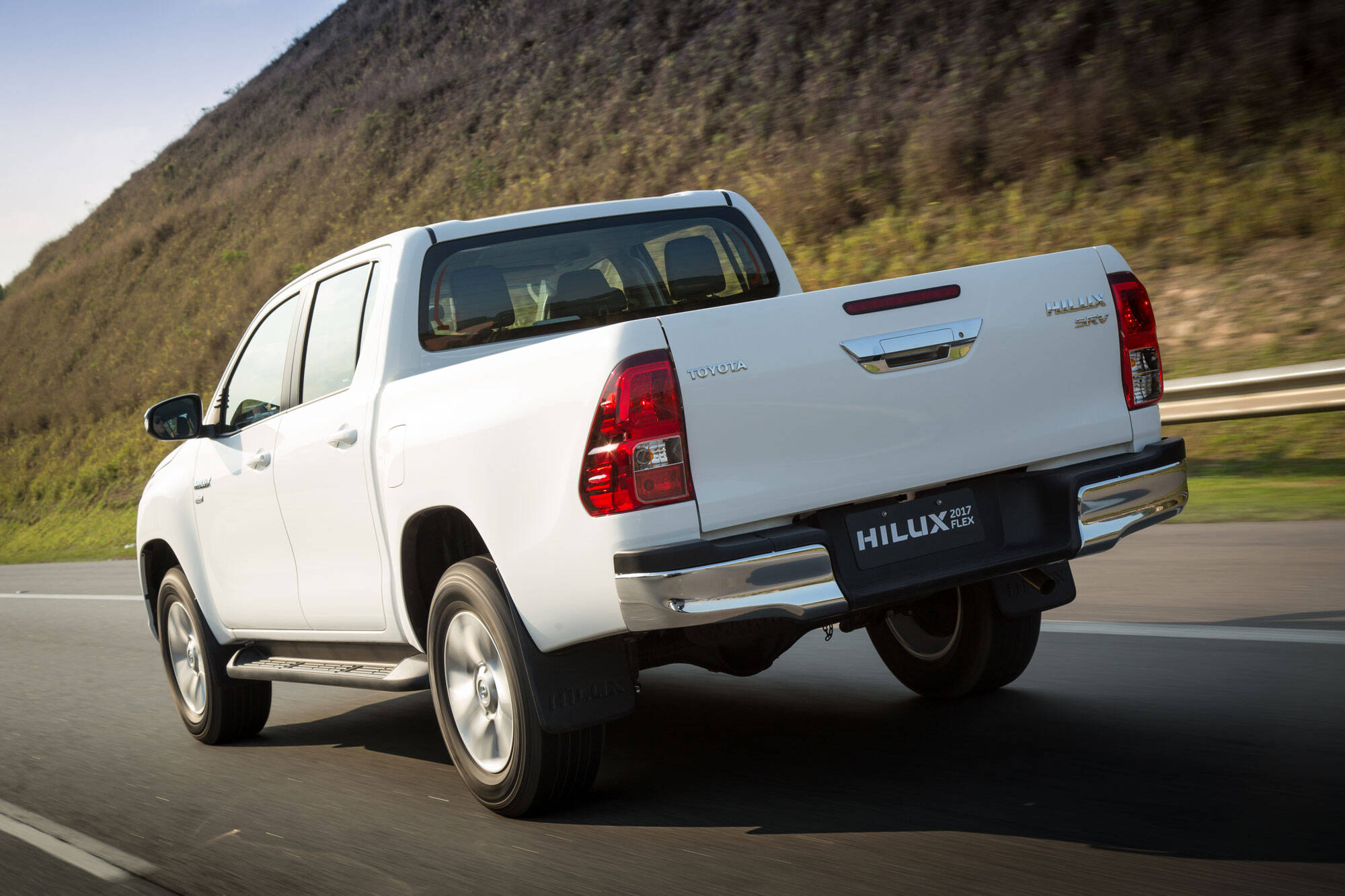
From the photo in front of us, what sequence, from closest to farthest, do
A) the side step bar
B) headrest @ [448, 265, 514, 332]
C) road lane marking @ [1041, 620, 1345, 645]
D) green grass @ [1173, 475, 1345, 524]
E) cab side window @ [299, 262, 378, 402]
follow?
the side step bar < headrest @ [448, 265, 514, 332] < cab side window @ [299, 262, 378, 402] < road lane marking @ [1041, 620, 1345, 645] < green grass @ [1173, 475, 1345, 524]

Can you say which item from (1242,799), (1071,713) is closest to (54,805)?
(1071,713)

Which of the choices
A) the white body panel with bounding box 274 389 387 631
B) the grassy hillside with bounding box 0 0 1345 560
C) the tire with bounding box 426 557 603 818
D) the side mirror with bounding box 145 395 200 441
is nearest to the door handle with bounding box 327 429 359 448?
the white body panel with bounding box 274 389 387 631

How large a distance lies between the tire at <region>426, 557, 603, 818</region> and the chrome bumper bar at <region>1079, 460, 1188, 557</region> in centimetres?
168

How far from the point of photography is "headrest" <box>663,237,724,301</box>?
227 inches

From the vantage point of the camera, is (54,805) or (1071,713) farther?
(54,805)

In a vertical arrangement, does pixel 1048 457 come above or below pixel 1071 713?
above

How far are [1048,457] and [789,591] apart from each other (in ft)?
3.42

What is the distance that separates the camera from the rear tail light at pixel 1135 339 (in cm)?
446

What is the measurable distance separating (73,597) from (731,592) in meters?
13.1

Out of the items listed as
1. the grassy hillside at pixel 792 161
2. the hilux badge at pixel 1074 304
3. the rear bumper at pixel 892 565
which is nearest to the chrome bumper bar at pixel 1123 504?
the rear bumper at pixel 892 565

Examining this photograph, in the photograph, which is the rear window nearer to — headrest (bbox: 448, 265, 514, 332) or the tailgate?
headrest (bbox: 448, 265, 514, 332)

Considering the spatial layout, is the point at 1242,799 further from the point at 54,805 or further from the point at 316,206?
the point at 316,206

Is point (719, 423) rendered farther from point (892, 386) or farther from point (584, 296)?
point (584, 296)

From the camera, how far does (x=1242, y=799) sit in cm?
390
